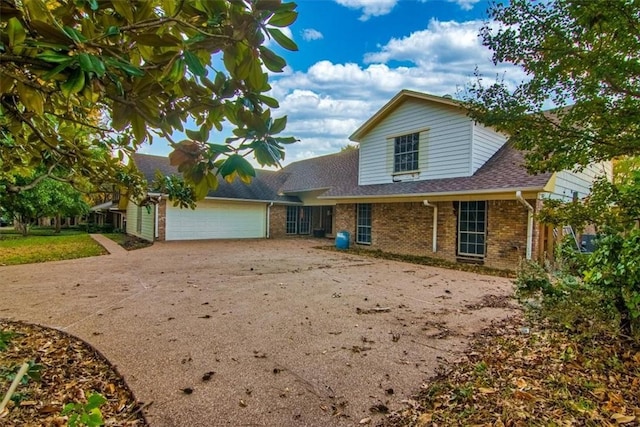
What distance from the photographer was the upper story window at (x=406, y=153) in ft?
41.9

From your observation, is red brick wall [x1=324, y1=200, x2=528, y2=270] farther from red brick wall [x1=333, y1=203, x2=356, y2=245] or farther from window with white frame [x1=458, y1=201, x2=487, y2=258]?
window with white frame [x1=458, y1=201, x2=487, y2=258]

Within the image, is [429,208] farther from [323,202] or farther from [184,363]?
[184,363]

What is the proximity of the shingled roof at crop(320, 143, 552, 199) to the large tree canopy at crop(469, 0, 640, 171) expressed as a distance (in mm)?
4864

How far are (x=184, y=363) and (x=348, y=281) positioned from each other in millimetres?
4886

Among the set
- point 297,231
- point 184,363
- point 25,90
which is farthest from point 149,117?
point 297,231

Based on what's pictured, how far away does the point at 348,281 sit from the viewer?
25.7 feet

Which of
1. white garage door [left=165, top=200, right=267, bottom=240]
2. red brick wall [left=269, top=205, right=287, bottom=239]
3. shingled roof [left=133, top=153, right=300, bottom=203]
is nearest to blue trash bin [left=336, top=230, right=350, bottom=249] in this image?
shingled roof [left=133, top=153, right=300, bottom=203]

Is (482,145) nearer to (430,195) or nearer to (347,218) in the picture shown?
(430,195)

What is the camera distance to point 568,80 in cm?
408

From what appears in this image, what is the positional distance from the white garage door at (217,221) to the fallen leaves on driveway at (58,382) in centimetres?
1203

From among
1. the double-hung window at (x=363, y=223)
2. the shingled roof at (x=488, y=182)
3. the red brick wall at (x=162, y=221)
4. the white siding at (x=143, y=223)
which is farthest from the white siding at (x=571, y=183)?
the red brick wall at (x=162, y=221)

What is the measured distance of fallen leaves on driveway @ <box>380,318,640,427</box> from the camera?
98.4 inches

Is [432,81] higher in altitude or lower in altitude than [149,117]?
higher

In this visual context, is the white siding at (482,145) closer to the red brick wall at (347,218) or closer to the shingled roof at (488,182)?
the shingled roof at (488,182)
